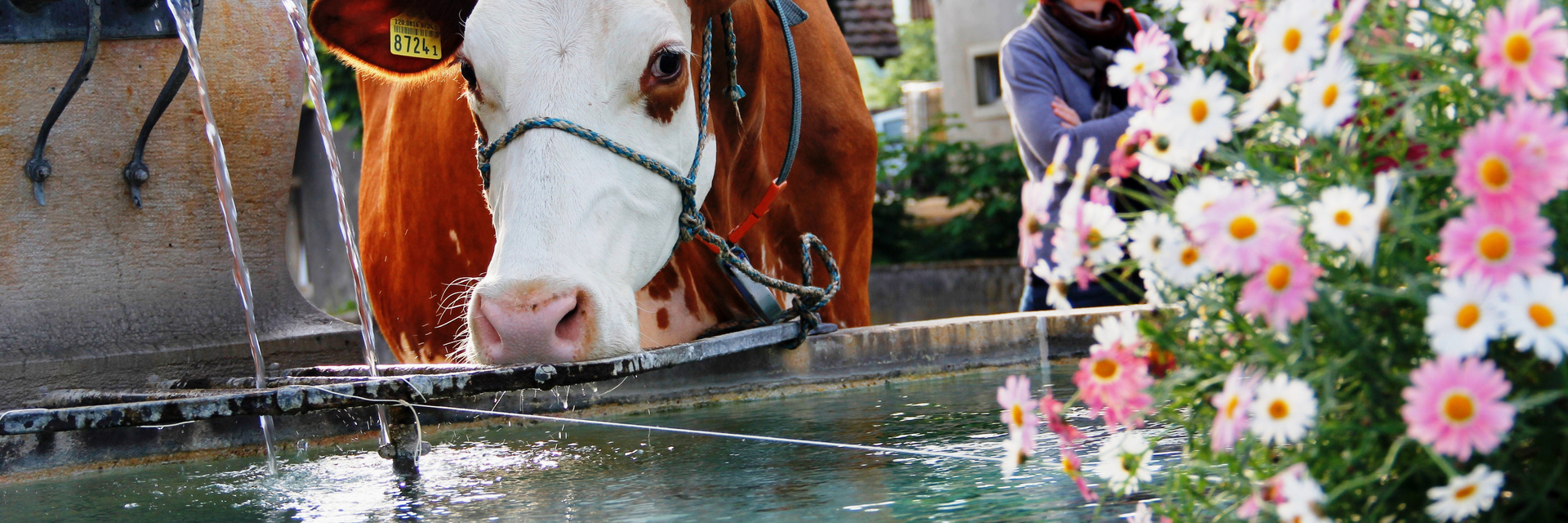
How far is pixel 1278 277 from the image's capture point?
38.5 inches

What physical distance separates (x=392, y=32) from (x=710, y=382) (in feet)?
3.29

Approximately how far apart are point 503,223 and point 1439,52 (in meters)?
1.54

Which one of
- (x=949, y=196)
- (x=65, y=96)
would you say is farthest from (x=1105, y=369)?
(x=949, y=196)

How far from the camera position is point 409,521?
1.88 meters

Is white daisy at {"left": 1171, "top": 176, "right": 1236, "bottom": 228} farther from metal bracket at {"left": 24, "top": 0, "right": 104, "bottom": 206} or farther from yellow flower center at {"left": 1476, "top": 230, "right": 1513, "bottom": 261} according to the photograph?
metal bracket at {"left": 24, "top": 0, "right": 104, "bottom": 206}

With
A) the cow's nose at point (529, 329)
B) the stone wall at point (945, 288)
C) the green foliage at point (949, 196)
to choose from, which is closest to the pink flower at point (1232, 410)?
the cow's nose at point (529, 329)

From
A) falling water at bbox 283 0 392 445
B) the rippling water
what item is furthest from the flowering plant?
falling water at bbox 283 0 392 445

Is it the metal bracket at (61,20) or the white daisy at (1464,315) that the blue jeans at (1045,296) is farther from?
the white daisy at (1464,315)

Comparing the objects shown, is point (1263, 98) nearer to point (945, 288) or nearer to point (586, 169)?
point (586, 169)

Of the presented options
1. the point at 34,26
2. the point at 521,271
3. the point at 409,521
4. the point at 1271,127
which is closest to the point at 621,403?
the point at 521,271

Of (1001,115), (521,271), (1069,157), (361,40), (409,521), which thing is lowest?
(409,521)

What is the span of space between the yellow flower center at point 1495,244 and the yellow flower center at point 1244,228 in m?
0.16

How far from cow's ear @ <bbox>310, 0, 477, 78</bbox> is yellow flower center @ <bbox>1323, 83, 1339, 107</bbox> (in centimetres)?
217

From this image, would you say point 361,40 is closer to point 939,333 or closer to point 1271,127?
point 939,333
